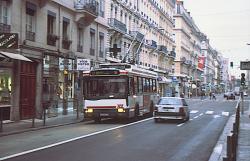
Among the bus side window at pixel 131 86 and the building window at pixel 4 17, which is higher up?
the building window at pixel 4 17

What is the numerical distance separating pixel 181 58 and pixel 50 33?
246 feet

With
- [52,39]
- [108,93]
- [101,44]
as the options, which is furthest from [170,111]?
[101,44]

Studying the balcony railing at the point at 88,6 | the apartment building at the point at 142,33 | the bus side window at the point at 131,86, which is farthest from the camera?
the apartment building at the point at 142,33

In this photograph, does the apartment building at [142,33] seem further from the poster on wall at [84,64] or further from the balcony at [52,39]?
the poster on wall at [84,64]

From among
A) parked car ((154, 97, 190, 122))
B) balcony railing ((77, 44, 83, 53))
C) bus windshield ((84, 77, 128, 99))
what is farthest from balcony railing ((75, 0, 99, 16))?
parked car ((154, 97, 190, 122))

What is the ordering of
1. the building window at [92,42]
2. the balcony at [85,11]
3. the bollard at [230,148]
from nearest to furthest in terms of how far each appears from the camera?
the bollard at [230,148] < the balcony at [85,11] < the building window at [92,42]

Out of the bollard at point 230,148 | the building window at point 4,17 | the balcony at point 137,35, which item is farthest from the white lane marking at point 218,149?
the balcony at point 137,35

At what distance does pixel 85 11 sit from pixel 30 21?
23.3 ft

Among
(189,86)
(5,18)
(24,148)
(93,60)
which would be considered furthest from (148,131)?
(189,86)

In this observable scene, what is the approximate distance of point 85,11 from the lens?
34.0 meters

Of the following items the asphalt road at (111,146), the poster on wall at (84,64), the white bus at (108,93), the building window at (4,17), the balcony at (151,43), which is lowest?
the asphalt road at (111,146)

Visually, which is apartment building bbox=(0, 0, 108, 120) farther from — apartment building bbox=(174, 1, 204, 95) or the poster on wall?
apartment building bbox=(174, 1, 204, 95)

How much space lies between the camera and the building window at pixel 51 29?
2983 centimetres

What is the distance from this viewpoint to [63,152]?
1341cm
